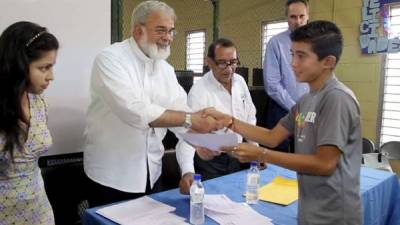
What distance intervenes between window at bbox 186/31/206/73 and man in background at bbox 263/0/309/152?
4.03 m

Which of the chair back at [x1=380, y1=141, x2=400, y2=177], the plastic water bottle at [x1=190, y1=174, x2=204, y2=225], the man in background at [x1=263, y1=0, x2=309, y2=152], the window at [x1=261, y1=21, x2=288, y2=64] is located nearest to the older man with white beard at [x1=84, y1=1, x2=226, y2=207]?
the plastic water bottle at [x1=190, y1=174, x2=204, y2=225]

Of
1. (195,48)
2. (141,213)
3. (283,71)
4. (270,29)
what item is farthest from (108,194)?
(195,48)

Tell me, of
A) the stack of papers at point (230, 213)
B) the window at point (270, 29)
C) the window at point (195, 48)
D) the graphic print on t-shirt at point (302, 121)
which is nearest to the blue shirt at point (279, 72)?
the stack of papers at point (230, 213)

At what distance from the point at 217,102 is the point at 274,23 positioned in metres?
3.73

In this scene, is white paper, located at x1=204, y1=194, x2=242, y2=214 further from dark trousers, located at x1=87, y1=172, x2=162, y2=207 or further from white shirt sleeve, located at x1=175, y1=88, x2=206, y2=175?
dark trousers, located at x1=87, y1=172, x2=162, y2=207

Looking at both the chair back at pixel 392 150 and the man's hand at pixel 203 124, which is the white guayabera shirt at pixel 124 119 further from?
the chair back at pixel 392 150

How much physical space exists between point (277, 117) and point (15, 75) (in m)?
2.36

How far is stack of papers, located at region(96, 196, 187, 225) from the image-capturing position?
4.92 ft

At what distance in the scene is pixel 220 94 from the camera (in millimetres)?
2656

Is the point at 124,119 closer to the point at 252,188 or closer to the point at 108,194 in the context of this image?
the point at 108,194

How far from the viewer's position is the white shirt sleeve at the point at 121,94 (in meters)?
1.75

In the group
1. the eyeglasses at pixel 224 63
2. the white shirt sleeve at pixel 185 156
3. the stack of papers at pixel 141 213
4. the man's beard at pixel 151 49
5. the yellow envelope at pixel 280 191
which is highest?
the man's beard at pixel 151 49

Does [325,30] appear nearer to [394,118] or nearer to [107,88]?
[107,88]

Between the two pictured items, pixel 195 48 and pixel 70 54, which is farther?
pixel 195 48
